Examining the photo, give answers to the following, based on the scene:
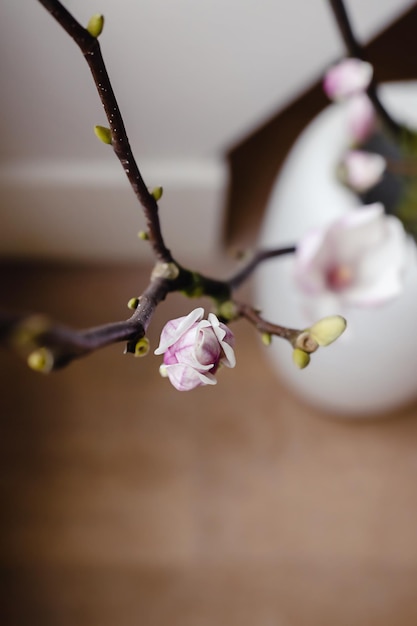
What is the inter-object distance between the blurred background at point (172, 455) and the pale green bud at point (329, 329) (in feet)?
1.56

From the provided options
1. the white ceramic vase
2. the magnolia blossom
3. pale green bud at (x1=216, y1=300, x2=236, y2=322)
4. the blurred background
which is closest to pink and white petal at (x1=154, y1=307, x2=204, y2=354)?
pale green bud at (x1=216, y1=300, x2=236, y2=322)

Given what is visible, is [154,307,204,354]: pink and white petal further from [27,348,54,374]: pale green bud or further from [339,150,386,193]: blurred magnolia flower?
[339,150,386,193]: blurred magnolia flower

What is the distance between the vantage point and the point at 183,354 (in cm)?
30

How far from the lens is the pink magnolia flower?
292 millimetres

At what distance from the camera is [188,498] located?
0.92m

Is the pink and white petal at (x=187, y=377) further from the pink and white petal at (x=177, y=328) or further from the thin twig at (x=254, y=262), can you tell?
the thin twig at (x=254, y=262)

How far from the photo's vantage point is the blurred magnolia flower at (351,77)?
1.66 ft

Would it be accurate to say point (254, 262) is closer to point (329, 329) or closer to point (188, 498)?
point (329, 329)

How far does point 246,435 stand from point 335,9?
0.61 metres

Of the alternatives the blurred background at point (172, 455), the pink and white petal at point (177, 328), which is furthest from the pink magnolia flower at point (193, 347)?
the blurred background at point (172, 455)

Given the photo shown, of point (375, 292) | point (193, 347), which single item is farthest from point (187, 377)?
point (375, 292)

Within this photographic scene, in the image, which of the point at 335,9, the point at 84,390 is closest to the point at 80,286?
the point at 84,390

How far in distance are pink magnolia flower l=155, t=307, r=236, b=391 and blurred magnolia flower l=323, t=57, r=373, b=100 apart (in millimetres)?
288

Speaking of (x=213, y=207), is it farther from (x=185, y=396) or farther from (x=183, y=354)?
(x=183, y=354)
